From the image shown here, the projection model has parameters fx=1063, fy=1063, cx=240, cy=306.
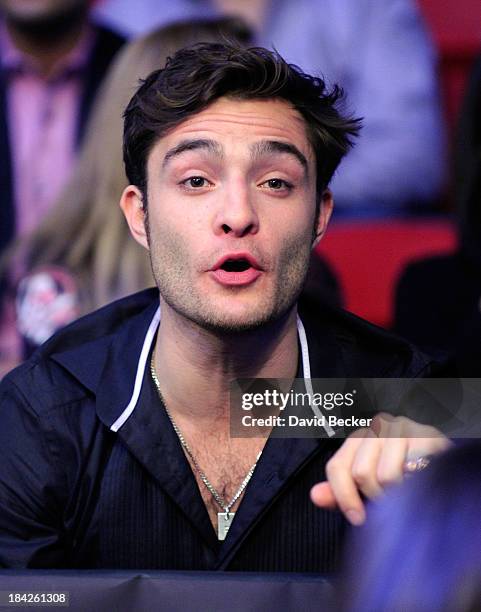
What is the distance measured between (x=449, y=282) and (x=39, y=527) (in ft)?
3.70

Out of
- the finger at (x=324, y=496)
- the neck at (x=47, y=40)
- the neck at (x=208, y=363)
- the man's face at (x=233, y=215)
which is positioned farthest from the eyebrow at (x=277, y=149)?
the neck at (x=47, y=40)

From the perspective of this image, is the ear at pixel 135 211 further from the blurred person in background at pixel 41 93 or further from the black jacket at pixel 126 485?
the blurred person in background at pixel 41 93

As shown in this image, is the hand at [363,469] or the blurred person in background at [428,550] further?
the hand at [363,469]

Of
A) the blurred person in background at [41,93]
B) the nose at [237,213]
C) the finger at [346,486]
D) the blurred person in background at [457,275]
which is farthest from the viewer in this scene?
the blurred person in background at [41,93]

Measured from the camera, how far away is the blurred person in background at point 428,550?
2.00 feet

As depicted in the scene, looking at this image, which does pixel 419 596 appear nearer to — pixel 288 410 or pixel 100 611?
pixel 100 611

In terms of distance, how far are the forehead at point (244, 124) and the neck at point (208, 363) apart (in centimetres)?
26

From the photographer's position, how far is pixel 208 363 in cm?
162

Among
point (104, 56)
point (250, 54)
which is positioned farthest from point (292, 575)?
point (104, 56)

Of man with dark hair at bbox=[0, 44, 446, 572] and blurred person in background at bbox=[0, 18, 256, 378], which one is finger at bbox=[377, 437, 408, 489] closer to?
man with dark hair at bbox=[0, 44, 446, 572]

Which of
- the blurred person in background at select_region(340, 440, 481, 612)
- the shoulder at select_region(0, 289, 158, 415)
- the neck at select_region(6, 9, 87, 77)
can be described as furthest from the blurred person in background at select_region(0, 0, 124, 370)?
the blurred person in background at select_region(340, 440, 481, 612)

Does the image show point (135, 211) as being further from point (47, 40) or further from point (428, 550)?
point (47, 40)

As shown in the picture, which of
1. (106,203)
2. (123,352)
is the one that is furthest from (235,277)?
(106,203)

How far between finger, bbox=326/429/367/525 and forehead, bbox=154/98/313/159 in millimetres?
610
